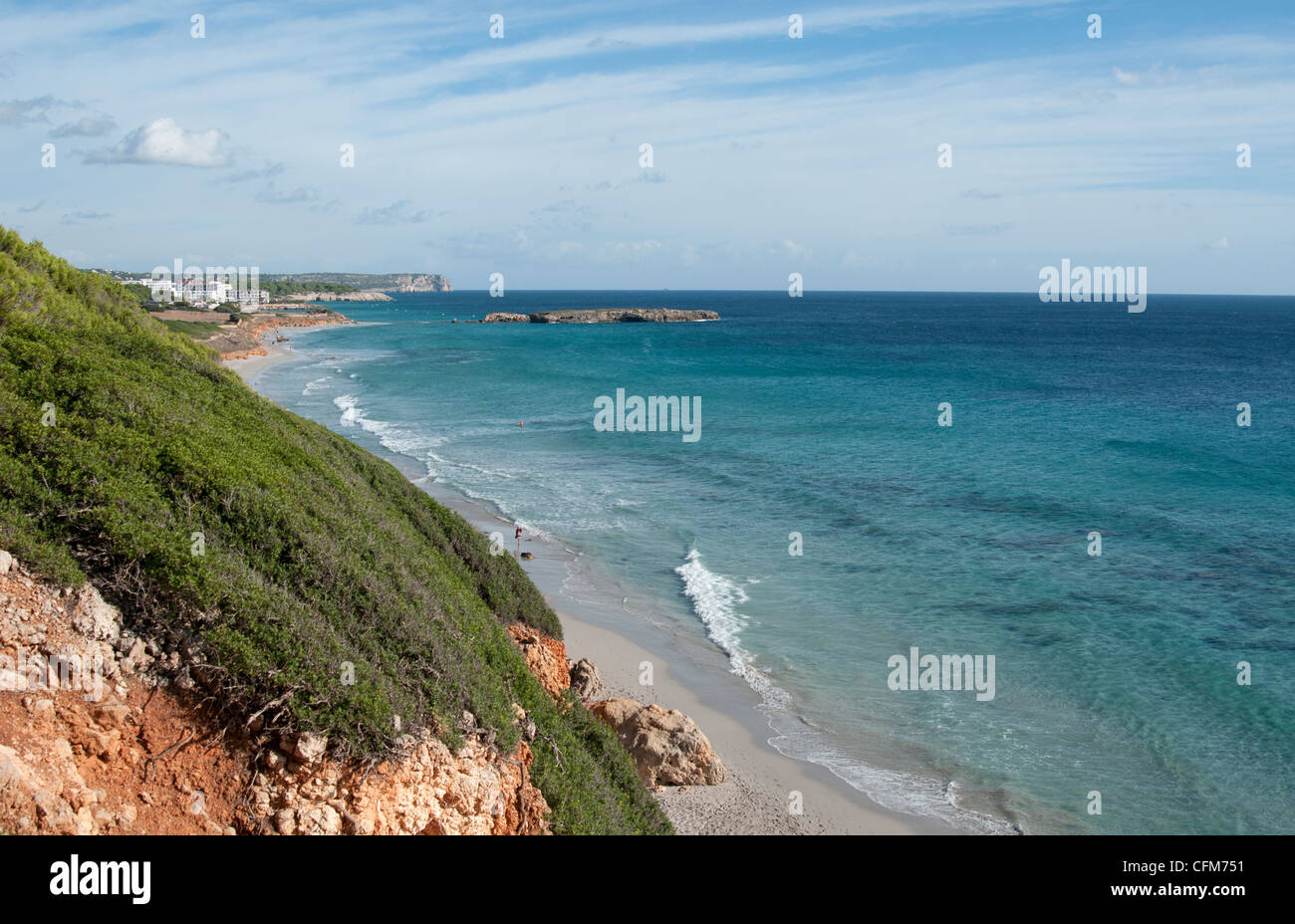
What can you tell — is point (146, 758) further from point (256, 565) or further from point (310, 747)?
point (256, 565)

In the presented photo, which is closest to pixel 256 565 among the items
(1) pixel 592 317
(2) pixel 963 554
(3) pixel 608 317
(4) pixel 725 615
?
(4) pixel 725 615

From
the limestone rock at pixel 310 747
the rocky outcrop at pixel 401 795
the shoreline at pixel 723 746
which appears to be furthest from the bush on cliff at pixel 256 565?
the shoreline at pixel 723 746

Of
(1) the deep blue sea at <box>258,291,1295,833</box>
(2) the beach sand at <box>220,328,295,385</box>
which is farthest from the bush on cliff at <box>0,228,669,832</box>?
(2) the beach sand at <box>220,328,295,385</box>

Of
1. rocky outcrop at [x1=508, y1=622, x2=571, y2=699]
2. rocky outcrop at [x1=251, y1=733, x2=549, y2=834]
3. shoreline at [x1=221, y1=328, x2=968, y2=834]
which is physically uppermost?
rocky outcrop at [x1=251, y1=733, x2=549, y2=834]

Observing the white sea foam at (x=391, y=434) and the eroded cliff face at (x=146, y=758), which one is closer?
the eroded cliff face at (x=146, y=758)

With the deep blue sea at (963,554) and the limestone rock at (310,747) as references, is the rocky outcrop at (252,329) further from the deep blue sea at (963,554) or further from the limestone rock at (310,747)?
the limestone rock at (310,747)

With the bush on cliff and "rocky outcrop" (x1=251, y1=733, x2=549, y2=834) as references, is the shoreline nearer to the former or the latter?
the bush on cliff

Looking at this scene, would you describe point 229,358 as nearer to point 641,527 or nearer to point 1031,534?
point 641,527
